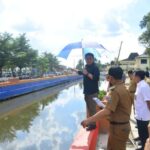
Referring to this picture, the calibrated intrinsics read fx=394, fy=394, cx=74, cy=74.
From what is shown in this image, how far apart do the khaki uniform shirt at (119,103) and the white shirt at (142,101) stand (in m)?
1.45

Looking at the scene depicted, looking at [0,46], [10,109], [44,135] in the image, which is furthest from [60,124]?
[0,46]

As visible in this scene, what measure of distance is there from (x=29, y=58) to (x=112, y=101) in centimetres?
5370

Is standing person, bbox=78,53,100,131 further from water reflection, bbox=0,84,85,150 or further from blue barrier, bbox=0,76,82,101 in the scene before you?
blue barrier, bbox=0,76,82,101

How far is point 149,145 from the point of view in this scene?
3.48 metres

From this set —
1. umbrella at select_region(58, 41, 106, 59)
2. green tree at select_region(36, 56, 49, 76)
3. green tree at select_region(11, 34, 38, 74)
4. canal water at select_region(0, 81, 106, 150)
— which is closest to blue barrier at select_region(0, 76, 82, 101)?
canal water at select_region(0, 81, 106, 150)

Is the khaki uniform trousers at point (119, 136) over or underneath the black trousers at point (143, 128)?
over

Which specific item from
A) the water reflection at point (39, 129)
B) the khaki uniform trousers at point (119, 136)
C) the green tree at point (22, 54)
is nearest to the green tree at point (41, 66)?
the green tree at point (22, 54)

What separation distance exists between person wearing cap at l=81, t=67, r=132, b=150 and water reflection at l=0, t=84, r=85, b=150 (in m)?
3.88

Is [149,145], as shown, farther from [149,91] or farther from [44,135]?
[44,135]

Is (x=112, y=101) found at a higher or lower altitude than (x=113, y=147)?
higher

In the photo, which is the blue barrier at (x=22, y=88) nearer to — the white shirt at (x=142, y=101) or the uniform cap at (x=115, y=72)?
the white shirt at (x=142, y=101)

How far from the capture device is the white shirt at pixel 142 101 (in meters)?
6.46

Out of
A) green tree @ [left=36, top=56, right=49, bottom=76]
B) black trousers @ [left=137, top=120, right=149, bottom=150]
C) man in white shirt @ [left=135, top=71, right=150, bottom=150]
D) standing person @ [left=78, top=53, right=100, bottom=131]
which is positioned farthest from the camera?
green tree @ [left=36, top=56, right=49, bottom=76]

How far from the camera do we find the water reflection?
9290 millimetres
